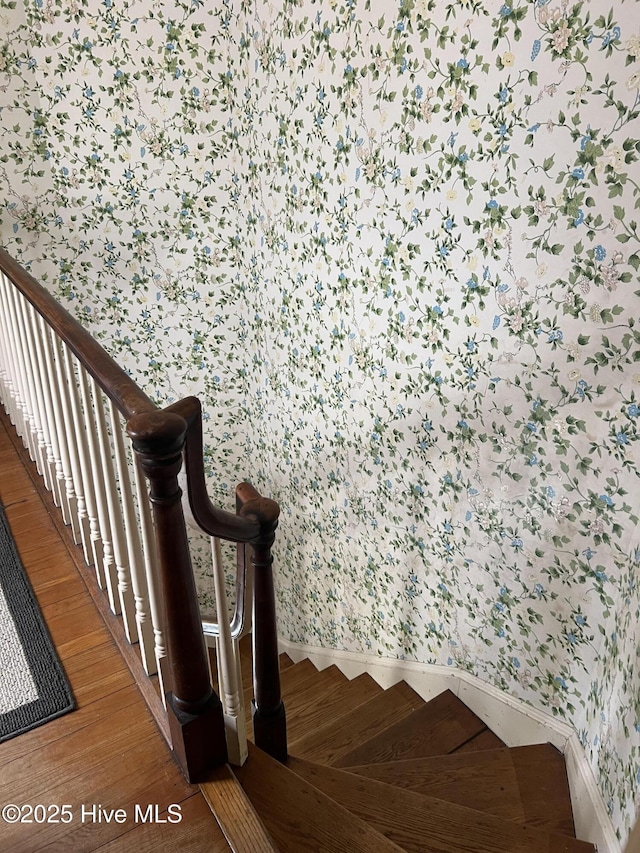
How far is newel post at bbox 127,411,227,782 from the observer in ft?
3.28

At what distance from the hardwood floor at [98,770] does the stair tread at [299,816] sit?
0.51 feet

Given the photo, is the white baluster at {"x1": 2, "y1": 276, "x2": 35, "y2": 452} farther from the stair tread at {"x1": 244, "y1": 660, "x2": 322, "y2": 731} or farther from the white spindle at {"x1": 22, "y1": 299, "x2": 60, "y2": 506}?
the stair tread at {"x1": 244, "y1": 660, "x2": 322, "y2": 731}

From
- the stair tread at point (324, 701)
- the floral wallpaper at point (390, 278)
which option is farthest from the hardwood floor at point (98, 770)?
the stair tread at point (324, 701)

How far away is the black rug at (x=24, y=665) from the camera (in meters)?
1.47

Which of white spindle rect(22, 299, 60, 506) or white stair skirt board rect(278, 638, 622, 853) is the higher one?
white spindle rect(22, 299, 60, 506)

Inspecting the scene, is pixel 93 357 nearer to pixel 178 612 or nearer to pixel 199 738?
pixel 178 612

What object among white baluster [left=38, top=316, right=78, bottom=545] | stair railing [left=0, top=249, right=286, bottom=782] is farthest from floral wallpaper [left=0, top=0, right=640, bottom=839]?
white baluster [left=38, top=316, right=78, bottom=545]

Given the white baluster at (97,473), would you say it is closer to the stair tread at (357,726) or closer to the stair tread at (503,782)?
the stair tread at (503,782)

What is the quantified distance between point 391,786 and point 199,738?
2.35ft

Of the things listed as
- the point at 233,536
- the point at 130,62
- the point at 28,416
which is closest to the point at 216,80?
the point at 130,62

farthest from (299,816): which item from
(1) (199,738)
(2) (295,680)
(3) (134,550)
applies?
(2) (295,680)

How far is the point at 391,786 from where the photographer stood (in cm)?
171

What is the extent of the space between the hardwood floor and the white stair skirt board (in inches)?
42.2

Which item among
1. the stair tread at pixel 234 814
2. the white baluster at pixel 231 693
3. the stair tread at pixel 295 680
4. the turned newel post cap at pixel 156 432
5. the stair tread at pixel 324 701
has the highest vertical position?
the turned newel post cap at pixel 156 432
